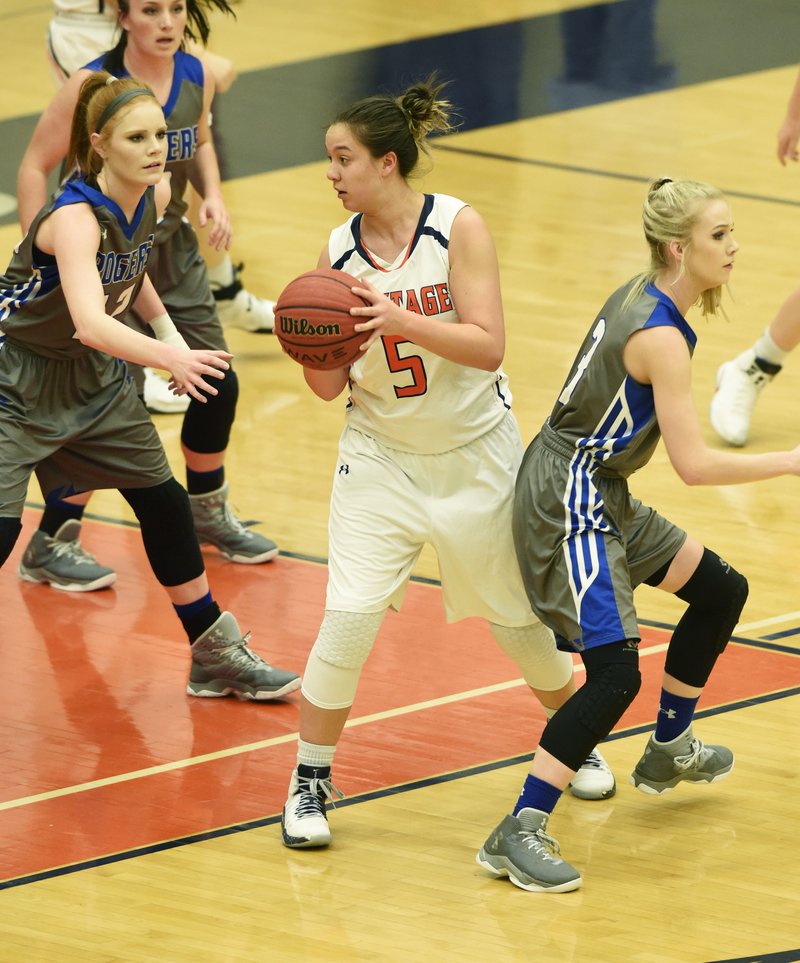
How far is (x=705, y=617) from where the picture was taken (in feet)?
14.0

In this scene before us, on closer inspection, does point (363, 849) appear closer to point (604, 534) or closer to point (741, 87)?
point (604, 534)

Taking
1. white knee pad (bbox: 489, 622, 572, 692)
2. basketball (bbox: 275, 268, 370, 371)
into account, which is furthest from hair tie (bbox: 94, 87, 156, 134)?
white knee pad (bbox: 489, 622, 572, 692)

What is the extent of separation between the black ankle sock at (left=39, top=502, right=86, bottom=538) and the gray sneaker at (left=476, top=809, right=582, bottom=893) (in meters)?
2.19

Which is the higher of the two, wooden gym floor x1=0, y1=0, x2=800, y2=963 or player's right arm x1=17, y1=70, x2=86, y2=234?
player's right arm x1=17, y1=70, x2=86, y2=234

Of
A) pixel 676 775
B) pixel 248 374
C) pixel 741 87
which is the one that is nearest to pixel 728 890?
pixel 676 775

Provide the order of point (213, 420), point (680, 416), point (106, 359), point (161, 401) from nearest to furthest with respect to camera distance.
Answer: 1. point (680, 416)
2. point (106, 359)
3. point (213, 420)
4. point (161, 401)

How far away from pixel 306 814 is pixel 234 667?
84 centimetres

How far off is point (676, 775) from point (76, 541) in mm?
2275

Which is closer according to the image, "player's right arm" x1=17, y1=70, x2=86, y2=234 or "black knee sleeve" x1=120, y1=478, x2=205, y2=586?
"black knee sleeve" x1=120, y1=478, x2=205, y2=586

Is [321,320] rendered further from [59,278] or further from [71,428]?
[71,428]

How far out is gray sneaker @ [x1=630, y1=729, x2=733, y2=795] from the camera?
4363 millimetres

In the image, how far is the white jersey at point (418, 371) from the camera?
163 inches

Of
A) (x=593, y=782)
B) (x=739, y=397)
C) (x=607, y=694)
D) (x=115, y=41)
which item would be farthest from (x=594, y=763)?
(x=115, y=41)

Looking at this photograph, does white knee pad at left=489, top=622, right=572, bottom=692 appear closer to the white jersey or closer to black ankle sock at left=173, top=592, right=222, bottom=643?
the white jersey
